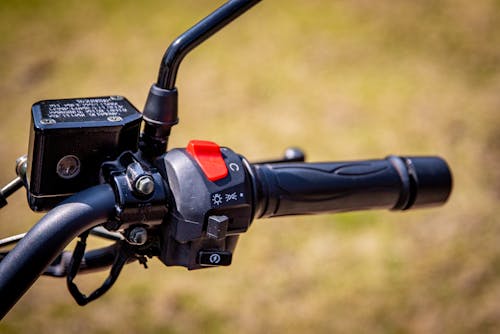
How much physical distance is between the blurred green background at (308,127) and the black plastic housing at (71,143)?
1.86m

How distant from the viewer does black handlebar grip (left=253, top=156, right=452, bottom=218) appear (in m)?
1.10

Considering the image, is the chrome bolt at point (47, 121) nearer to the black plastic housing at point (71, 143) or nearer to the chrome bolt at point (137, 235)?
the black plastic housing at point (71, 143)

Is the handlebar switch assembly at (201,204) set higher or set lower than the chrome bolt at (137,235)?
higher

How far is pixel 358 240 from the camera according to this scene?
3035mm

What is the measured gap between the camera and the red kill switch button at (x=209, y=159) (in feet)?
3.09

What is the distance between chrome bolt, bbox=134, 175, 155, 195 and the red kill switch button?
8 centimetres

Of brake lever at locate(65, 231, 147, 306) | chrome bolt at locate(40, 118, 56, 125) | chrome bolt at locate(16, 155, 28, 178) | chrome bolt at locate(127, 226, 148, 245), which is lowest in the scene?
brake lever at locate(65, 231, 147, 306)

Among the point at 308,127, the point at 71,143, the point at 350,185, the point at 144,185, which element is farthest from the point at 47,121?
the point at 308,127

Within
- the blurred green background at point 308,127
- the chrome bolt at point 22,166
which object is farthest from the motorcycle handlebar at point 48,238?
the blurred green background at point 308,127

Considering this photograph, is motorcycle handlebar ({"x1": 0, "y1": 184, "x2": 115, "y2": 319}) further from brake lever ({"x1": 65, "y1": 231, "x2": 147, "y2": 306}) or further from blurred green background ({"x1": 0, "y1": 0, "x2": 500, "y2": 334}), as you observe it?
blurred green background ({"x1": 0, "y1": 0, "x2": 500, "y2": 334})

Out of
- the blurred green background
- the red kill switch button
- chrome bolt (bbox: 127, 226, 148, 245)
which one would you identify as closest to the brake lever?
chrome bolt (bbox: 127, 226, 148, 245)

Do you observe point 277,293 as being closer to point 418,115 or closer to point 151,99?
point 418,115

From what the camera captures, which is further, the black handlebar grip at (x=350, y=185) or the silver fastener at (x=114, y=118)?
the black handlebar grip at (x=350, y=185)

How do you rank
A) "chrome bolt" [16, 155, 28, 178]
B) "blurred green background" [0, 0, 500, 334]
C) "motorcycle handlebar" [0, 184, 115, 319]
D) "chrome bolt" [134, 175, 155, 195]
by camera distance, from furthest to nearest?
"blurred green background" [0, 0, 500, 334]
"chrome bolt" [16, 155, 28, 178]
"chrome bolt" [134, 175, 155, 195]
"motorcycle handlebar" [0, 184, 115, 319]
